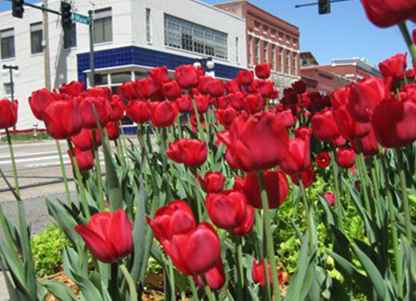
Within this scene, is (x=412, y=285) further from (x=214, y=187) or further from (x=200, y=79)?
(x=200, y=79)

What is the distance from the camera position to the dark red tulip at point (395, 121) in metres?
1.12

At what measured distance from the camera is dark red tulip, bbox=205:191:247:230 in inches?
44.6

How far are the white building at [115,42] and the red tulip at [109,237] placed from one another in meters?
28.2

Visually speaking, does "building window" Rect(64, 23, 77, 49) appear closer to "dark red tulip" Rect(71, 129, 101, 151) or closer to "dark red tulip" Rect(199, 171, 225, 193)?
"dark red tulip" Rect(71, 129, 101, 151)

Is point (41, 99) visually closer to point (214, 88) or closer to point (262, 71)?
point (214, 88)

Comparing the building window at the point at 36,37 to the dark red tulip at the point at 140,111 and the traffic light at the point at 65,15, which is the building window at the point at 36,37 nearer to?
the traffic light at the point at 65,15

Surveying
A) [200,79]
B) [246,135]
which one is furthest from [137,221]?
[200,79]

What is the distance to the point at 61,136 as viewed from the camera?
1.60m

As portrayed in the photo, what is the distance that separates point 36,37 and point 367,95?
3422 centimetres

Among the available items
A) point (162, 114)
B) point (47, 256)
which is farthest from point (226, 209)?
point (47, 256)

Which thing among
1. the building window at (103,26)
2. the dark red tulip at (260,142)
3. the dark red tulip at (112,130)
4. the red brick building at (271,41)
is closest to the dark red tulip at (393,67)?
the dark red tulip at (112,130)

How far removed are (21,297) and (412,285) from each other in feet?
2.76

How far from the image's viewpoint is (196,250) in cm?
98

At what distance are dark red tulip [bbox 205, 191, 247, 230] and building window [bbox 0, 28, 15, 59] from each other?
3587 cm
